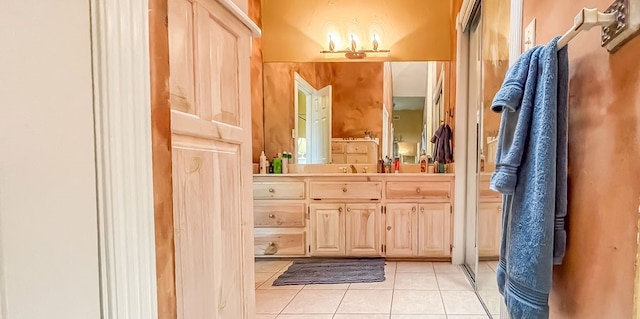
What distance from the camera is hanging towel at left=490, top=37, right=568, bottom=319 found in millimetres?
782

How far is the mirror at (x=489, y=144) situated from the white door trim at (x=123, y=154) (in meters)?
1.49

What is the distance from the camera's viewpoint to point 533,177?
0.80 m

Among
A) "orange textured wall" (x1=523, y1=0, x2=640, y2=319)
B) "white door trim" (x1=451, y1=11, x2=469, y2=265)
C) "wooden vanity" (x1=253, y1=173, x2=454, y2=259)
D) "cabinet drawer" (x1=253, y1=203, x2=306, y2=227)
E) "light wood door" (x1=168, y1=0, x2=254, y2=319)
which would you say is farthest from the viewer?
"cabinet drawer" (x1=253, y1=203, x2=306, y2=227)

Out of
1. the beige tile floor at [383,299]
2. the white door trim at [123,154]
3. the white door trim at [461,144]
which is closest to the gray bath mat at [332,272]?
the beige tile floor at [383,299]

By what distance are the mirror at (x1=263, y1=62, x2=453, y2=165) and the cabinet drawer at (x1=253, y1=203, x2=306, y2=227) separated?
2.02 feet

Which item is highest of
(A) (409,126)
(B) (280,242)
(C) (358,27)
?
(C) (358,27)

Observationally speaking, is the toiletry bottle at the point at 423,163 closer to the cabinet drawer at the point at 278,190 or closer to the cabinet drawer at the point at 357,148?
the cabinet drawer at the point at 357,148

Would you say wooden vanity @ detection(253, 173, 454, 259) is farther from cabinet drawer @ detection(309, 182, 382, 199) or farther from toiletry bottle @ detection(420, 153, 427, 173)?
toiletry bottle @ detection(420, 153, 427, 173)

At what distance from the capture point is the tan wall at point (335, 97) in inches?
135

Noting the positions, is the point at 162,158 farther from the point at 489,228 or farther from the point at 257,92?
the point at 257,92

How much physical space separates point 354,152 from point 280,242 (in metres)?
1.19

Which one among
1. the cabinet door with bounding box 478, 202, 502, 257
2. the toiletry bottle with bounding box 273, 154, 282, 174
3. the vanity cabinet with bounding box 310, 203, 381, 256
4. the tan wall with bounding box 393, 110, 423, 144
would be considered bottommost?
the vanity cabinet with bounding box 310, 203, 381, 256

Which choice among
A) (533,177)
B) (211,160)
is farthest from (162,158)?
(533,177)

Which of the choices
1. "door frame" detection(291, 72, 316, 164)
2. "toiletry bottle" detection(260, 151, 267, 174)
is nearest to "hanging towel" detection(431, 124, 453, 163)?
"door frame" detection(291, 72, 316, 164)
